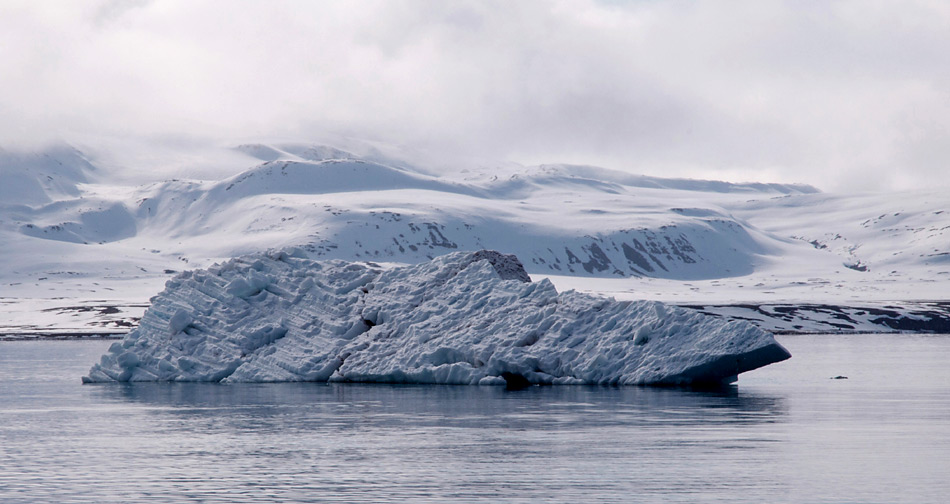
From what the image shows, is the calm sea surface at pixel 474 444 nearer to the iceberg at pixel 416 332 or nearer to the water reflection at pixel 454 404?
the water reflection at pixel 454 404

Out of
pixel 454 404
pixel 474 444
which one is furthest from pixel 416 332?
pixel 474 444

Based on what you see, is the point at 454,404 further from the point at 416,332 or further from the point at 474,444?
the point at 474,444

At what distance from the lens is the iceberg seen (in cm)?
3250

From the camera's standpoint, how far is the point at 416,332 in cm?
3428

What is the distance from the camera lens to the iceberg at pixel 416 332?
3250cm

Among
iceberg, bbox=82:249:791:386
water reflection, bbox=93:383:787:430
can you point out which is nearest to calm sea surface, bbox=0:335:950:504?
water reflection, bbox=93:383:787:430

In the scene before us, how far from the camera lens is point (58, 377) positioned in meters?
41.2

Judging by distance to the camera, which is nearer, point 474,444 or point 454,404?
point 474,444

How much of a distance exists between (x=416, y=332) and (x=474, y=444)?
526 inches

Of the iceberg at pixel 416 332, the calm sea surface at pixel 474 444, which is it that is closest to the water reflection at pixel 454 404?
the calm sea surface at pixel 474 444

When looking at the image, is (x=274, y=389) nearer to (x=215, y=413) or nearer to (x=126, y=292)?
(x=215, y=413)

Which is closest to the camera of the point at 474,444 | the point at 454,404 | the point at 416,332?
the point at 474,444

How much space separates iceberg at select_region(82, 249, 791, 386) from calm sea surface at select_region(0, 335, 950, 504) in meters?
0.87

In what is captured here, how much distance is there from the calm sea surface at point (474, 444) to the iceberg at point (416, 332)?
87cm
